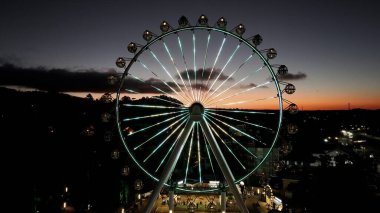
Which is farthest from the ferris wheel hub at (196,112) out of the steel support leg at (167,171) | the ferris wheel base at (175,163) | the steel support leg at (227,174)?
the steel support leg at (167,171)

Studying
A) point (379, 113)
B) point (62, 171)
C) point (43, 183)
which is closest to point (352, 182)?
point (43, 183)

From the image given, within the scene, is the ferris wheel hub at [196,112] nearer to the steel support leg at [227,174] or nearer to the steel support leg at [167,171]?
the steel support leg at [227,174]

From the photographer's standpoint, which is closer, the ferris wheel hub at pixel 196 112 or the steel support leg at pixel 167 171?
the steel support leg at pixel 167 171

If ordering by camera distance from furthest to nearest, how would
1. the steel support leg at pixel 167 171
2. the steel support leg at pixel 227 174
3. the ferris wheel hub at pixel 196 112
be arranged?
1. the ferris wheel hub at pixel 196 112
2. the steel support leg at pixel 167 171
3. the steel support leg at pixel 227 174

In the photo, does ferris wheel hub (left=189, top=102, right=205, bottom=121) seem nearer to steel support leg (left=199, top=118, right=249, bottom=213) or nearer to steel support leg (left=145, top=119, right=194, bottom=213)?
steel support leg (left=199, top=118, right=249, bottom=213)

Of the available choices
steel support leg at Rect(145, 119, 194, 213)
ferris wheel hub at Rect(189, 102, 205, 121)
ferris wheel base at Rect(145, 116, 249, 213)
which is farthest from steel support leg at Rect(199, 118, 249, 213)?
steel support leg at Rect(145, 119, 194, 213)

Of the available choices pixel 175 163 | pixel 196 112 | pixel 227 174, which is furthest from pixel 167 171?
pixel 196 112

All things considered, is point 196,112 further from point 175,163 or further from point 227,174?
point 227,174

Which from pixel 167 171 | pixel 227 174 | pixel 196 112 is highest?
pixel 196 112

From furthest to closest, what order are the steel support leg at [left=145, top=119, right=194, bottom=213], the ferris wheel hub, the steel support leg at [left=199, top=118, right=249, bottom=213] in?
1. the ferris wheel hub
2. the steel support leg at [left=145, top=119, right=194, bottom=213]
3. the steel support leg at [left=199, top=118, right=249, bottom=213]

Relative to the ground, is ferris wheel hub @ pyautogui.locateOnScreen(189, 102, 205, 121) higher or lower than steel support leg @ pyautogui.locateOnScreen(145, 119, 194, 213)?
higher

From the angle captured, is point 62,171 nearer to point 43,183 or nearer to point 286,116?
point 43,183

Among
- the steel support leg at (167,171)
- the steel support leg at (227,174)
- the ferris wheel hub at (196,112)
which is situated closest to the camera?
the steel support leg at (227,174)

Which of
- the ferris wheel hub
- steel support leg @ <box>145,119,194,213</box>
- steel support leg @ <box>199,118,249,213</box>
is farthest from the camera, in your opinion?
the ferris wheel hub
